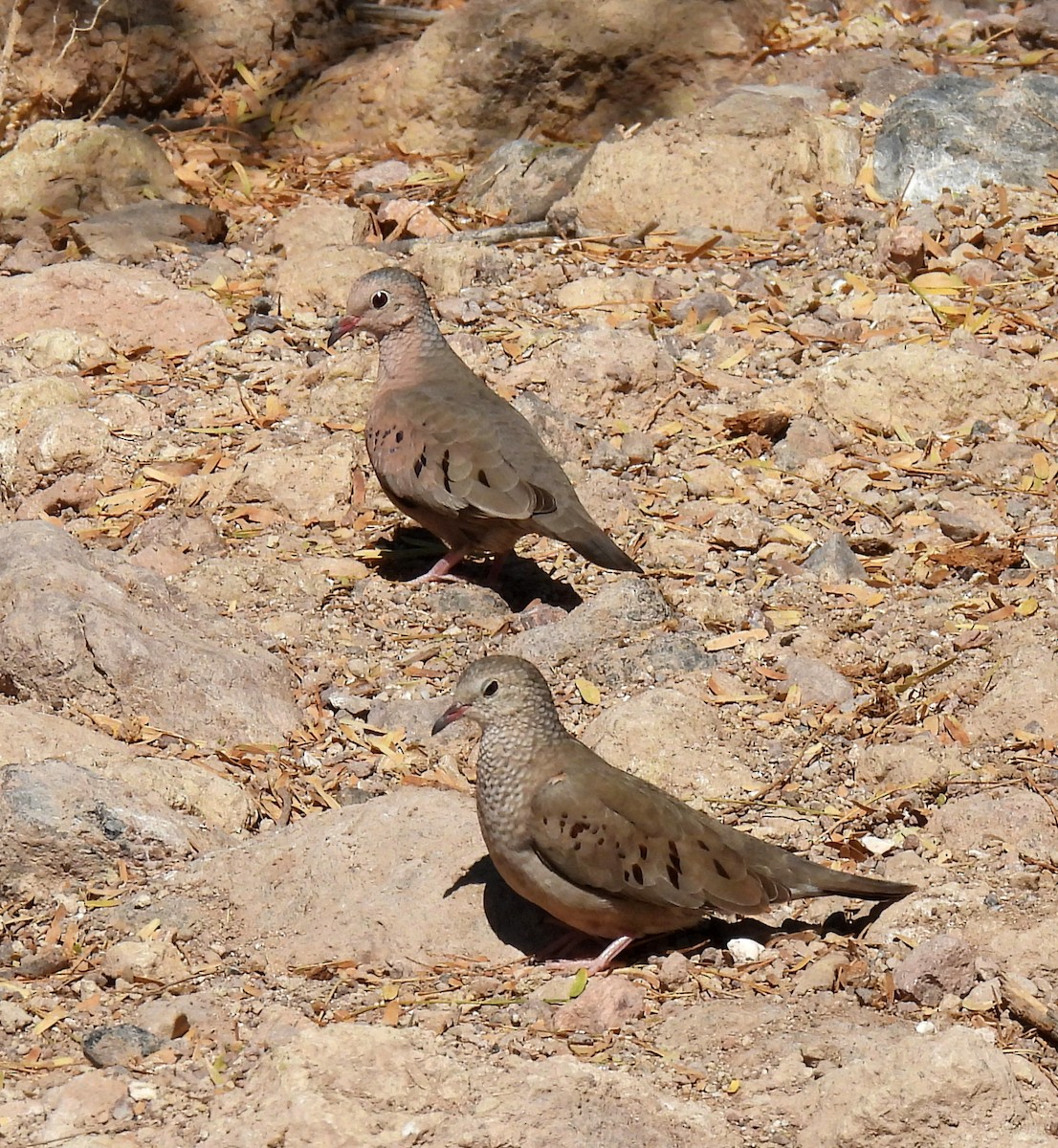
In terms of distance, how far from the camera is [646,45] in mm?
10766

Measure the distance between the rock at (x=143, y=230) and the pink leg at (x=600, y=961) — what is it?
5668 mm

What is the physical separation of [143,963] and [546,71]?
7.18 m

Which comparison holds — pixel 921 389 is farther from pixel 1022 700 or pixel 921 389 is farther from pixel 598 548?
pixel 1022 700

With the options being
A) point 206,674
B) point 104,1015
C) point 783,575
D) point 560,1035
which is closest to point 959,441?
point 783,575

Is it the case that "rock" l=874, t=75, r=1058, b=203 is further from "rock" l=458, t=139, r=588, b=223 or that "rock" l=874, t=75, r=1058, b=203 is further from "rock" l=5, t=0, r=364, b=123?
"rock" l=5, t=0, r=364, b=123

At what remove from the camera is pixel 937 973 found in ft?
14.9

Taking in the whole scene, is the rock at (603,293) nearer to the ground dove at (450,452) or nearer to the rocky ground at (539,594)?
the rocky ground at (539,594)

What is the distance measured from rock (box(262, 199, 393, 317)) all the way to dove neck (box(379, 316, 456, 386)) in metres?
1.52

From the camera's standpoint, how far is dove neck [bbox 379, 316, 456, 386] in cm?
751

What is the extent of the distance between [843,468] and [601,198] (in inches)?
102

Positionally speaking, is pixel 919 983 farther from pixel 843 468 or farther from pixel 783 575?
pixel 843 468

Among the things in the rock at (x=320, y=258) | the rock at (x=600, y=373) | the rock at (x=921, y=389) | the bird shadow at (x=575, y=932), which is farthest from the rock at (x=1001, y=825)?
the rock at (x=320, y=258)

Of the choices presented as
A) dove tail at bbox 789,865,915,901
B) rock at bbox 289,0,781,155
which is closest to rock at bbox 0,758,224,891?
dove tail at bbox 789,865,915,901

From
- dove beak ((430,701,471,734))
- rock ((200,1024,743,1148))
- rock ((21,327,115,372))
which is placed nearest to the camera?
rock ((200,1024,743,1148))
